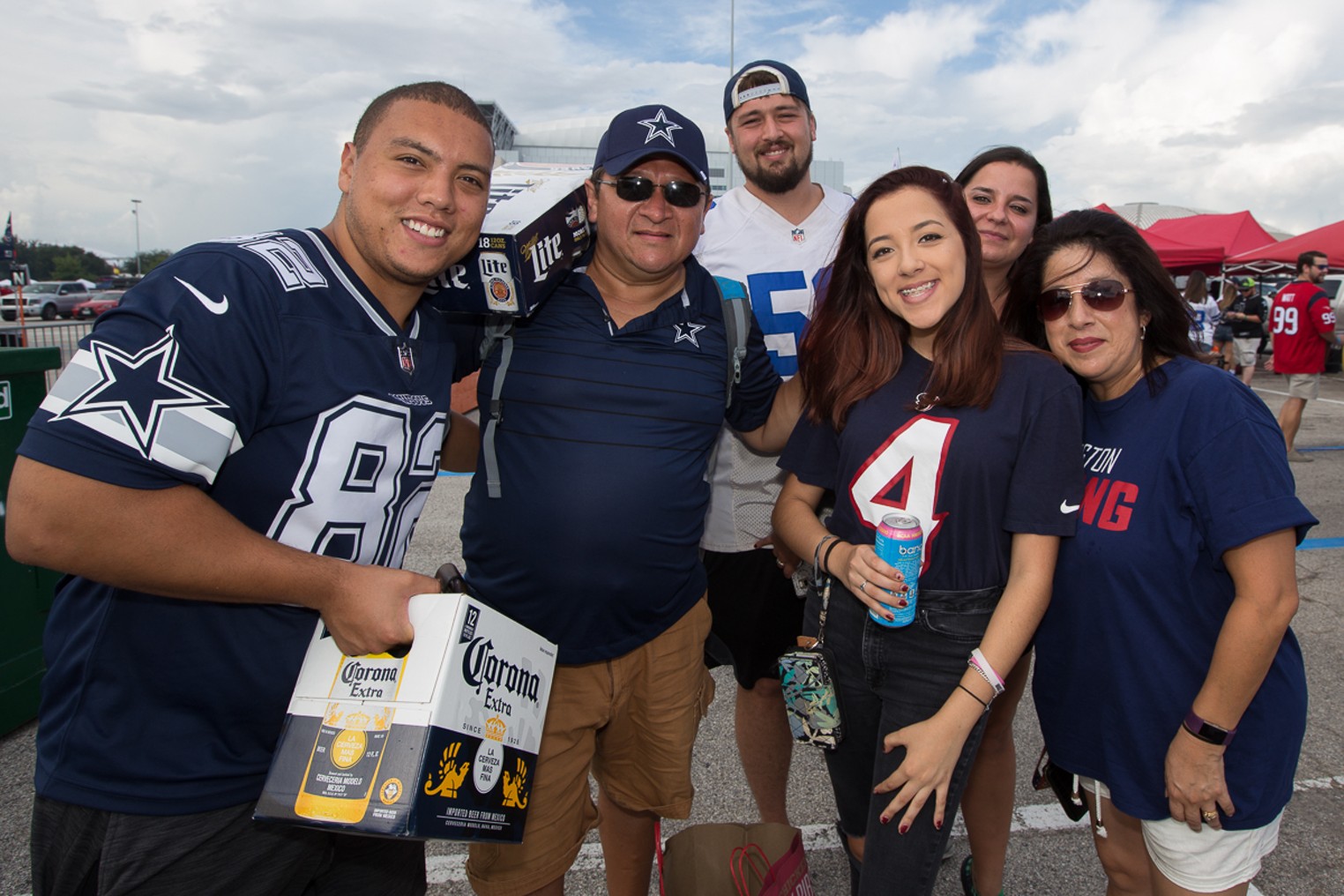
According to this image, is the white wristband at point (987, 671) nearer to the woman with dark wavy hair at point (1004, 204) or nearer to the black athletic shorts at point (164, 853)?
the woman with dark wavy hair at point (1004, 204)

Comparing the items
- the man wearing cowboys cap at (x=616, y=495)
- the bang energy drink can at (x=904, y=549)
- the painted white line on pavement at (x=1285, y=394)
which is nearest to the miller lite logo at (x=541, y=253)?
the man wearing cowboys cap at (x=616, y=495)

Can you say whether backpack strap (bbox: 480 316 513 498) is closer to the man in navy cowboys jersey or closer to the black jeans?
the man in navy cowboys jersey

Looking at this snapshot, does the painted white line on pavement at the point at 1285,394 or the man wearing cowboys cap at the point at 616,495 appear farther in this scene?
the painted white line on pavement at the point at 1285,394

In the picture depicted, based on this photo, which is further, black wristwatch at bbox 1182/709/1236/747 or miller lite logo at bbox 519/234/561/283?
miller lite logo at bbox 519/234/561/283

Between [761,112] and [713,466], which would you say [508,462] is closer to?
[713,466]

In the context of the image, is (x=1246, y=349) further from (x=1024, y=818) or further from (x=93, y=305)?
(x=93, y=305)

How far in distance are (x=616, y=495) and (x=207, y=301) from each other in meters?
1.05

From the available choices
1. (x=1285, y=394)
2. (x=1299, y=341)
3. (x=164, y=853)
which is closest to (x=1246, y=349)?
(x=1285, y=394)

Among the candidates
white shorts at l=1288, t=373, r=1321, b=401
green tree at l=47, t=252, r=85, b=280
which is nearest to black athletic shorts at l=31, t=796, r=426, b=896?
white shorts at l=1288, t=373, r=1321, b=401

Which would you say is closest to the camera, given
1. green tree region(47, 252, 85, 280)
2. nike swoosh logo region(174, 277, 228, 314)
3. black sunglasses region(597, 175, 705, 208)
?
nike swoosh logo region(174, 277, 228, 314)

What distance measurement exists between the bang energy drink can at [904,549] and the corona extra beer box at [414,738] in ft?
2.80

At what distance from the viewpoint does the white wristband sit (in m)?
1.74

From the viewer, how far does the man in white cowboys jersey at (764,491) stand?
282 cm

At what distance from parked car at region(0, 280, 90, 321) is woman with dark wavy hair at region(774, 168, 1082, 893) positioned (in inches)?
1479
